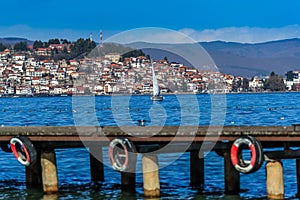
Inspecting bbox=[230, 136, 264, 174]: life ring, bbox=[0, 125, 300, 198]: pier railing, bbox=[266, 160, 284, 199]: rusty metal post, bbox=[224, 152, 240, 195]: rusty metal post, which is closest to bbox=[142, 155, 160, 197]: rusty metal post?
bbox=[0, 125, 300, 198]: pier railing

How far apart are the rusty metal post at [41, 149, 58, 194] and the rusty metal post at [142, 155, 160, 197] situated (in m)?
3.54

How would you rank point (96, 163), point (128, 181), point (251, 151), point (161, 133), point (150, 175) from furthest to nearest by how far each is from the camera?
point (96, 163) → point (128, 181) → point (150, 175) → point (161, 133) → point (251, 151)

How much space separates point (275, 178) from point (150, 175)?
13.5ft

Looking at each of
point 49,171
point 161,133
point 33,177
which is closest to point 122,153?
point 161,133

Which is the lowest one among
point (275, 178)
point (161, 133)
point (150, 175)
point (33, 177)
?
point (33, 177)

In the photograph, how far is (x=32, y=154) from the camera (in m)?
26.8

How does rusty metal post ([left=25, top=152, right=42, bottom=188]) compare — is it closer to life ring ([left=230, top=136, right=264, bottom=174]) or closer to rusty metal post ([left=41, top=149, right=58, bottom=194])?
rusty metal post ([left=41, top=149, right=58, bottom=194])

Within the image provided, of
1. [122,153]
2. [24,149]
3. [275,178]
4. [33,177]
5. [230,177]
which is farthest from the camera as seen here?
[33,177]

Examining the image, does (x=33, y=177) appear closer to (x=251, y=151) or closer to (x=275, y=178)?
(x=251, y=151)

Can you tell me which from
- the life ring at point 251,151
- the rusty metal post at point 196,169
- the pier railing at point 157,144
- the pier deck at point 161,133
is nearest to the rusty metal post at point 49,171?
the pier railing at point 157,144

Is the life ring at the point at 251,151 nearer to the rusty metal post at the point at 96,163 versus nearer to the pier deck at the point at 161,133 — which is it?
the pier deck at the point at 161,133

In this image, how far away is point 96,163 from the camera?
3011 centimetres

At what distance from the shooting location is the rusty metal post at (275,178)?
2419 centimetres

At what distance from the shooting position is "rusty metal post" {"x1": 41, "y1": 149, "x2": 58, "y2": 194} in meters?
27.2
